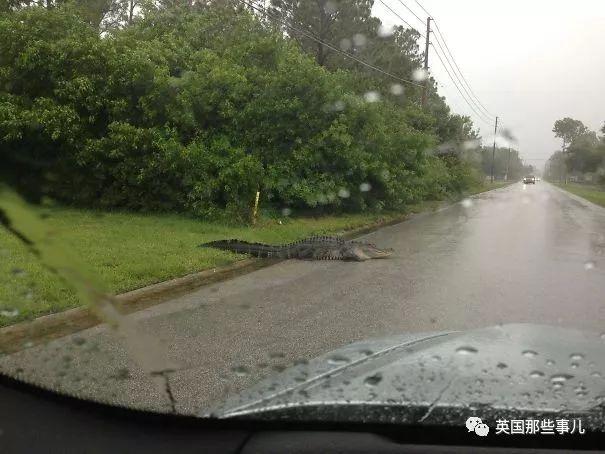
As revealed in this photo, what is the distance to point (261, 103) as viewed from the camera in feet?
57.3

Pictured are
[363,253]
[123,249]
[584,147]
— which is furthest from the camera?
[584,147]

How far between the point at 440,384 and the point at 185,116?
47.8 ft

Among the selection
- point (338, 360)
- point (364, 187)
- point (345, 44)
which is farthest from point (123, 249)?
point (345, 44)

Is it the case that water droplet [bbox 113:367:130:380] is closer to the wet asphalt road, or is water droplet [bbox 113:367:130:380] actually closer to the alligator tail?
the wet asphalt road

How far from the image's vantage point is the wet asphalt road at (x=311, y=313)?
3998 mm

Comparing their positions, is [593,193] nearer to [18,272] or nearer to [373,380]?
[18,272]

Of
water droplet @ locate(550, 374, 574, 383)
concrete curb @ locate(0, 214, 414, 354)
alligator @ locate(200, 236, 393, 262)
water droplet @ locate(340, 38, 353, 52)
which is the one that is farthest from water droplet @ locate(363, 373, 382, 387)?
water droplet @ locate(340, 38, 353, 52)

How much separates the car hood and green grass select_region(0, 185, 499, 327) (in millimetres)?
1424

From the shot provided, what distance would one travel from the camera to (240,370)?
15.5ft

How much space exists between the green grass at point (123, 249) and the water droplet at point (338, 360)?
1.39m

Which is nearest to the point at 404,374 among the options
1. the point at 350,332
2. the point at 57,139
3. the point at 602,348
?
the point at 602,348

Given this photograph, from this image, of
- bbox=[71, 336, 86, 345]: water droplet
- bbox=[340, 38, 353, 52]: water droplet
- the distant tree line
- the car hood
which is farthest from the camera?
the distant tree line

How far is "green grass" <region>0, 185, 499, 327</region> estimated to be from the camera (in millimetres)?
4867

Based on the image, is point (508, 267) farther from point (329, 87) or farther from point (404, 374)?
point (329, 87)
